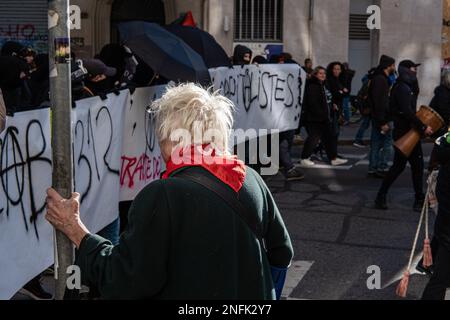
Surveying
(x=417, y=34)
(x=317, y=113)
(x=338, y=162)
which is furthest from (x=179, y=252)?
(x=417, y=34)

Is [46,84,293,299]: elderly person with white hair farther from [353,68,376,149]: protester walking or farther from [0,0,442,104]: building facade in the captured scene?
[0,0,442,104]: building facade

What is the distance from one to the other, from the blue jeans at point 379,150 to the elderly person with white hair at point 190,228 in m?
8.79

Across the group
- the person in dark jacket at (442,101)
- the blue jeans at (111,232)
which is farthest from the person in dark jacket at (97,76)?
the person in dark jacket at (442,101)

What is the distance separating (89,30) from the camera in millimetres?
20844

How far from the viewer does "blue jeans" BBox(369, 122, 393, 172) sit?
37.8 ft

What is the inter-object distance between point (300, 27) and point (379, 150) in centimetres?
975

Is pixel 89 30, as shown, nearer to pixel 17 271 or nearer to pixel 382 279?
pixel 382 279

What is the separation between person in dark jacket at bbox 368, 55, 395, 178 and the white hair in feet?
28.2

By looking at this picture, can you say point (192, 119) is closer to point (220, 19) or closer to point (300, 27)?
point (220, 19)

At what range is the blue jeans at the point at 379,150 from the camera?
37.8 ft

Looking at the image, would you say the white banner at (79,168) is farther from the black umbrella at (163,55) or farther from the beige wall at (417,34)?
the beige wall at (417,34)

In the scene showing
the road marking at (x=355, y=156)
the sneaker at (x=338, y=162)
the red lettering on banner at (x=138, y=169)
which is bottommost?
the road marking at (x=355, y=156)

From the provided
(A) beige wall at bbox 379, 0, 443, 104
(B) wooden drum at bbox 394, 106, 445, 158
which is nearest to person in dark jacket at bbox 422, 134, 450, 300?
(B) wooden drum at bbox 394, 106, 445, 158

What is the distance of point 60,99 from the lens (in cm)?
315
